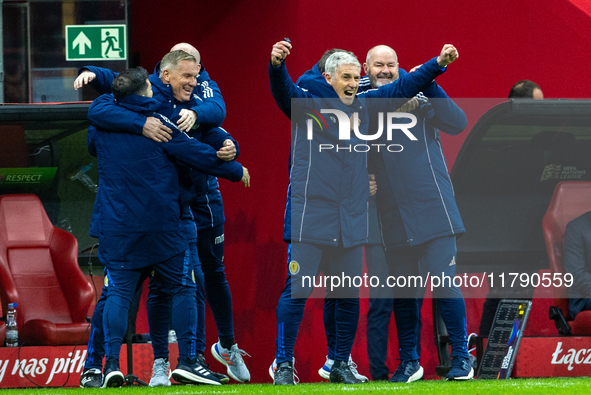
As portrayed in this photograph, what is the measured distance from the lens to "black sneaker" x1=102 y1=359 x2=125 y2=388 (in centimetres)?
381

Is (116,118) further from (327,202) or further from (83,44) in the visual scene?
(83,44)

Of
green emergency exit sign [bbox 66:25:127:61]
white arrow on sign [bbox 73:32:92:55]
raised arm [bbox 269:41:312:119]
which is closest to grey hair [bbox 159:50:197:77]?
raised arm [bbox 269:41:312:119]

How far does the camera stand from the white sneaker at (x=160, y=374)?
13.4 feet

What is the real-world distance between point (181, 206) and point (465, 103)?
2.60 m

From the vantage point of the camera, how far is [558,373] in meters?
4.73

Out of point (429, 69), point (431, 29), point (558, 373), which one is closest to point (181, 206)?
point (429, 69)

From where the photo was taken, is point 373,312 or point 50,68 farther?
point 50,68

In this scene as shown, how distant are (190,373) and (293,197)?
3.06 feet

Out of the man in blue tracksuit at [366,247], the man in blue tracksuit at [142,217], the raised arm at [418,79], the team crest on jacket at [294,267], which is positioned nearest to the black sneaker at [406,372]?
the man in blue tracksuit at [366,247]

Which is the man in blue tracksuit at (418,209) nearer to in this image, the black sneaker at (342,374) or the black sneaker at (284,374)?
the black sneaker at (342,374)

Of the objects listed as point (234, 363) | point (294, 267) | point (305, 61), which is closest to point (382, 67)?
point (294, 267)

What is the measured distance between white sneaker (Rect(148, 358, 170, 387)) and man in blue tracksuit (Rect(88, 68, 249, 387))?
0.16 meters

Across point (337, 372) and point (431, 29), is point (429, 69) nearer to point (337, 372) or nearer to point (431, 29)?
point (337, 372)

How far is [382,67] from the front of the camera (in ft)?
14.8
